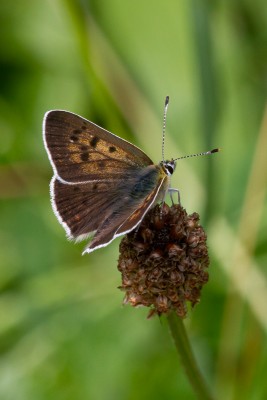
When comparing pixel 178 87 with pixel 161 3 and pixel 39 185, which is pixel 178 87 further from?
pixel 39 185

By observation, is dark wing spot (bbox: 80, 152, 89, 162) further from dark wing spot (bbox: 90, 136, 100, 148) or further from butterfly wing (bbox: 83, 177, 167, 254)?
butterfly wing (bbox: 83, 177, 167, 254)

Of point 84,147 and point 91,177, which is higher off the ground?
point 84,147

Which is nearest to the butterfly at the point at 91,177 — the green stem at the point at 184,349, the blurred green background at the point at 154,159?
the green stem at the point at 184,349

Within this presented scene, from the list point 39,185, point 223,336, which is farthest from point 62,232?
point 223,336

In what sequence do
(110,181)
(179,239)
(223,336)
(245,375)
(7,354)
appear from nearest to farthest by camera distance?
(179,239) < (110,181) < (245,375) < (223,336) < (7,354)

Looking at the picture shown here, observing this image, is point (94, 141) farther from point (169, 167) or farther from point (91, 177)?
point (169, 167)

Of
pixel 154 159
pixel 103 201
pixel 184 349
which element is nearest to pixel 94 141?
pixel 103 201

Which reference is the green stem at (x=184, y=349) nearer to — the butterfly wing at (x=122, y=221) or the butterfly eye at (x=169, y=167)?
the butterfly wing at (x=122, y=221)
